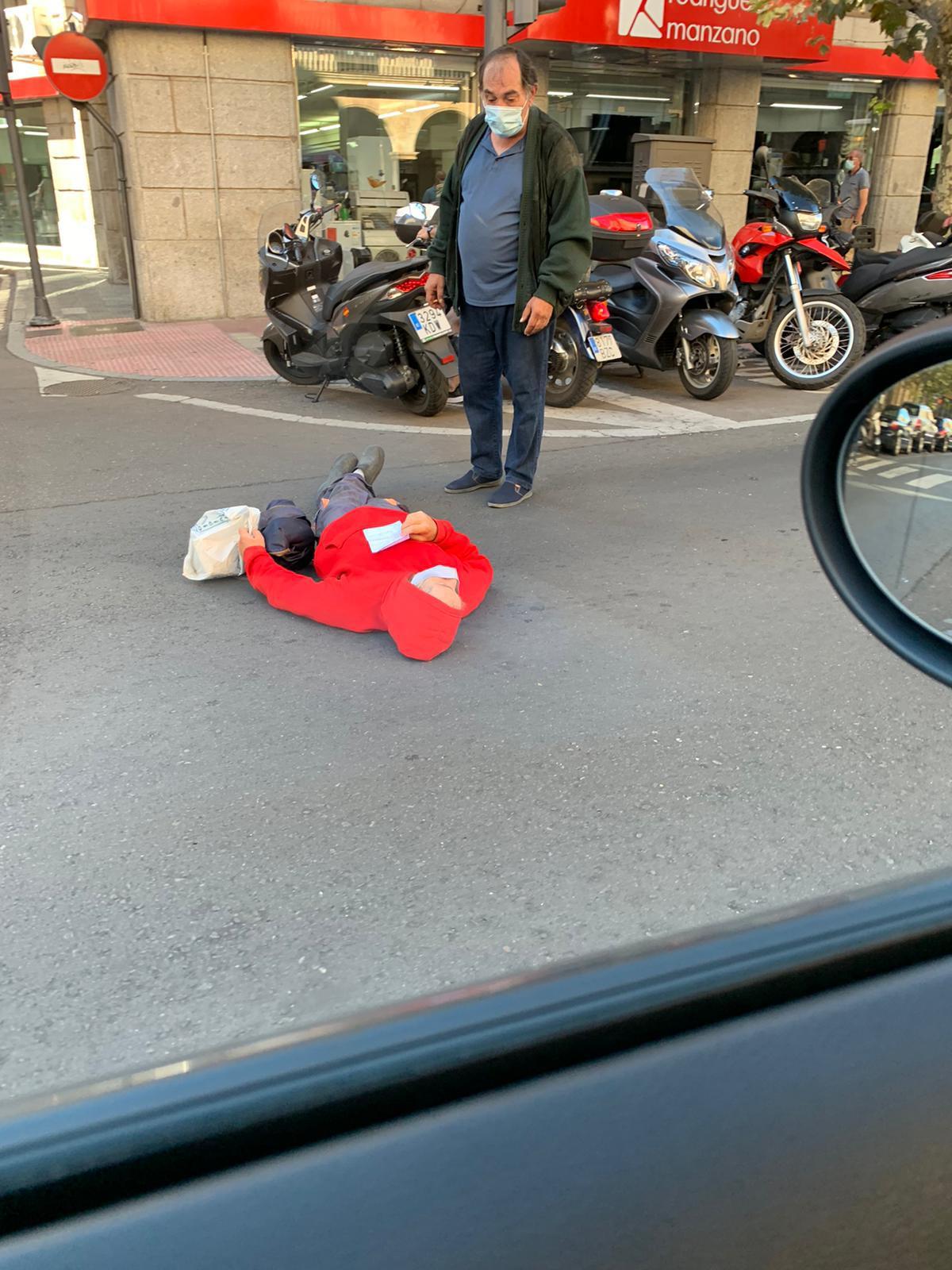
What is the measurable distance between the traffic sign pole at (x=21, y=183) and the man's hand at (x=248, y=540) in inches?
328

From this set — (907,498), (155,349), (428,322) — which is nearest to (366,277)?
(428,322)

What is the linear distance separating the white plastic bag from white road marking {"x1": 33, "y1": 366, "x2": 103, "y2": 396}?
5.03 meters

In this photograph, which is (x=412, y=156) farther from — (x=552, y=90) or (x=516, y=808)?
(x=516, y=808)

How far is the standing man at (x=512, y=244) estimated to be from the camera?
193 inches

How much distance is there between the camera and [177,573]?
4.48 meters

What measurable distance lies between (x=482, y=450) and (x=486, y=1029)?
4.93 metres

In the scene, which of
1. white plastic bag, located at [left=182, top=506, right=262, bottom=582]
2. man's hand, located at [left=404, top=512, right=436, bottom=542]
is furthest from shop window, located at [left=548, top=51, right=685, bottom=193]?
man's hand, located at [left=404, top=512, right=436, bottom=542]

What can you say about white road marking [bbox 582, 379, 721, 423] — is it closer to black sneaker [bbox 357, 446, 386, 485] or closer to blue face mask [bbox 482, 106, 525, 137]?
blue face mask [bbox 482, 106, 525, 137]

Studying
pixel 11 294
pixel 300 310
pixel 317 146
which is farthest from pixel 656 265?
pixel 11 294

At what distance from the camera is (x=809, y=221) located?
828 cm

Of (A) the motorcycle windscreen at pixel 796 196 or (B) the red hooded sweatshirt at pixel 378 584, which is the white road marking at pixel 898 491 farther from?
(A) the motorcycle windscreen at pixel 796 196

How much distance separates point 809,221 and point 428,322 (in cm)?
348

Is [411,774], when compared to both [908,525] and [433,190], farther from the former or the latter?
[433,190]

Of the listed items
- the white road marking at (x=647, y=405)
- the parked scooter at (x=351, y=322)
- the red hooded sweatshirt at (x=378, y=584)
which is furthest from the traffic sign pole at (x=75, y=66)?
the red hooded sweatshirt at (x=378, y=584)
